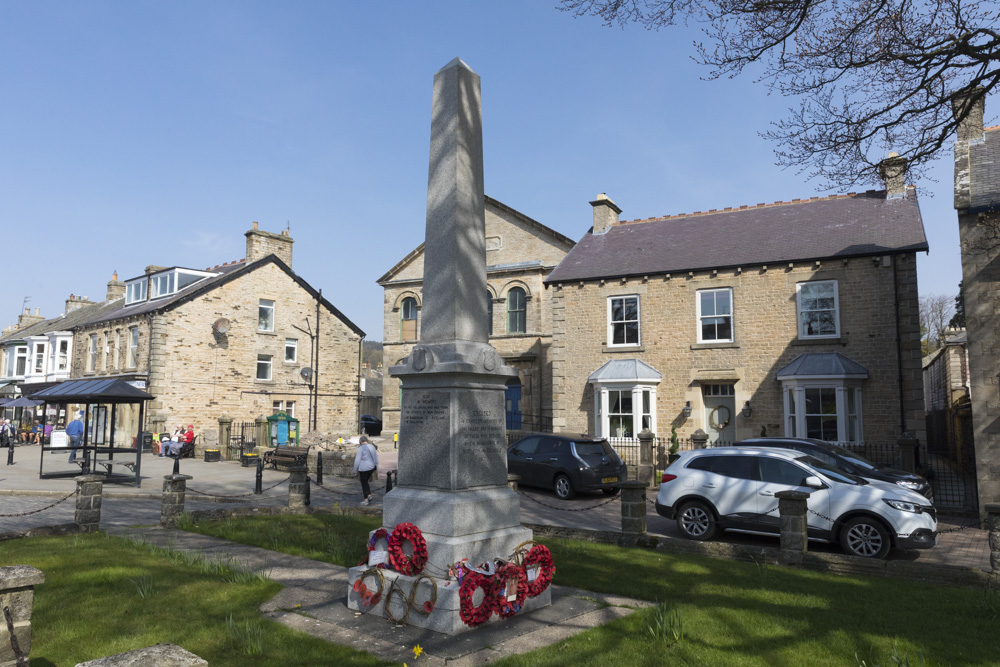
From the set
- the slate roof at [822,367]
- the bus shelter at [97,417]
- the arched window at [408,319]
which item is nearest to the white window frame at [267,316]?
the arched window at [408,319]

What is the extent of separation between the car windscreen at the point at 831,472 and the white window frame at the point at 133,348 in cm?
2980

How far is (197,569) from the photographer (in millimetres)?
8234

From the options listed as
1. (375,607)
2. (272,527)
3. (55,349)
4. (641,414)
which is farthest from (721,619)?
(55,349)

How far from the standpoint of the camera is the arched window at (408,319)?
35.0 m

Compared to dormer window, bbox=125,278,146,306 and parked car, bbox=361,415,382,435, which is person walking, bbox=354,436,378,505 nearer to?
parked car, bbox=361,415,382,435

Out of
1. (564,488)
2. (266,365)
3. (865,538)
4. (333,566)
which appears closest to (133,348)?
(266,365)

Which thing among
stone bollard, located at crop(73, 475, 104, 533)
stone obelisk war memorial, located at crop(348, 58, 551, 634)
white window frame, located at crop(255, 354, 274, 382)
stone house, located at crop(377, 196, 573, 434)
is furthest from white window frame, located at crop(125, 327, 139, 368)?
stone obelisk war memorial, located at crop(348, 58, 551, 634)

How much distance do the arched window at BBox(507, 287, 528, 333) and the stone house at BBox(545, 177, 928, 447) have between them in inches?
221

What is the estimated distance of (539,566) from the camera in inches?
267

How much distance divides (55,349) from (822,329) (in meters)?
41.0

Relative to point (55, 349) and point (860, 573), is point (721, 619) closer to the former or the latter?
point (860, 573)

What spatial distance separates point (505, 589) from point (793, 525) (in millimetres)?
5014

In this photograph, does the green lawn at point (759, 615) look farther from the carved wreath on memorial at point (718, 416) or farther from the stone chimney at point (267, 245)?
the stone chimney at point (267, 245)

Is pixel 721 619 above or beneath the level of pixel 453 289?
beneath
